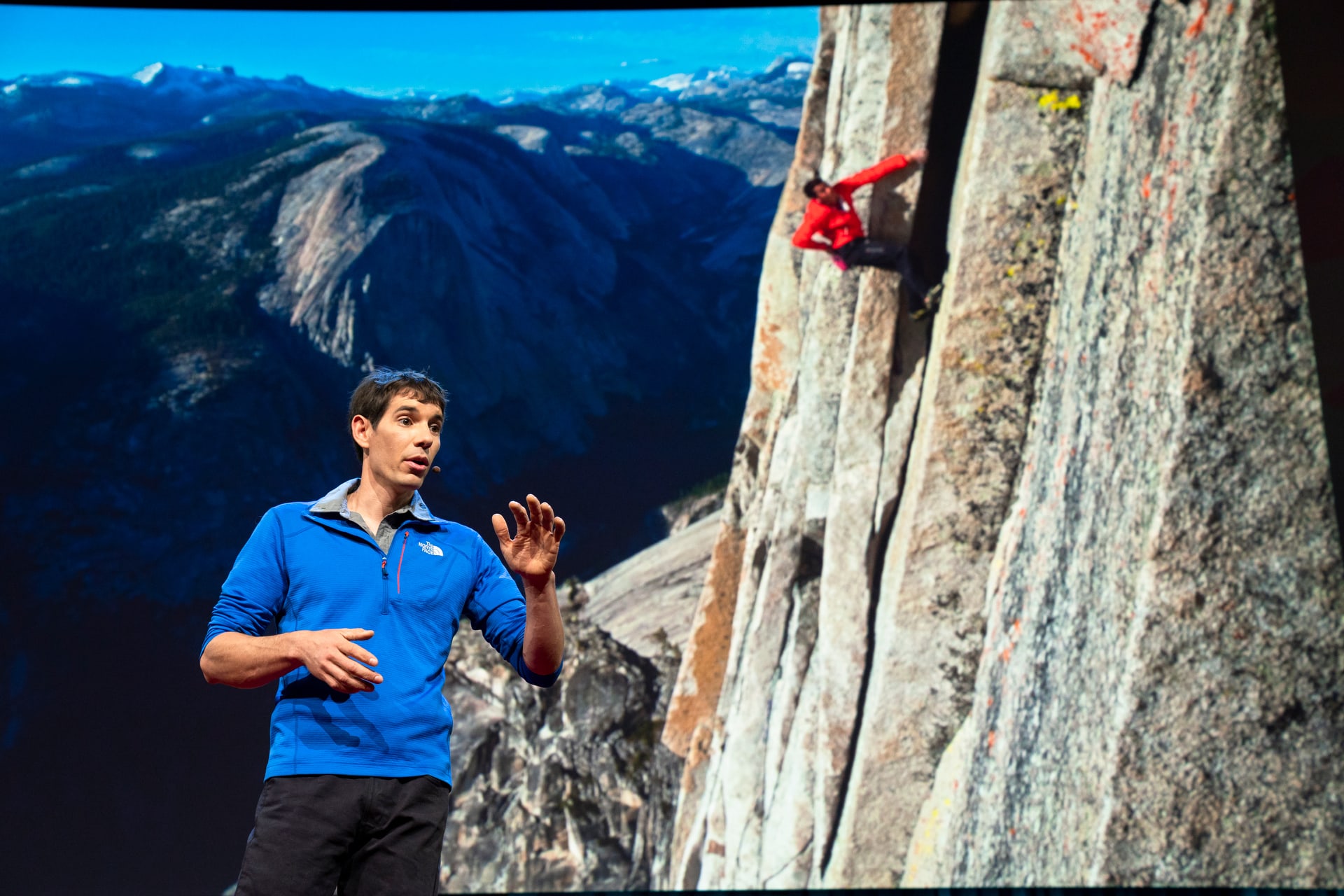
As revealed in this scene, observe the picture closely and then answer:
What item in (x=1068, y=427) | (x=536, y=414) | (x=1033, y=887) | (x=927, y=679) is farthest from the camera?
(x=536, y=414)

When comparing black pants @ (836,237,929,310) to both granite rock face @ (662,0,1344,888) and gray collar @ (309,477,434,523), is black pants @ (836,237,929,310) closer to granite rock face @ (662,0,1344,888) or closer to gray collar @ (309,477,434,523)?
granite rock face @ (662,0,1344,888)

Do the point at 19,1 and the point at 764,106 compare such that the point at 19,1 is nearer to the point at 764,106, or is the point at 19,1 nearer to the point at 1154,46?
the point at 1154,46

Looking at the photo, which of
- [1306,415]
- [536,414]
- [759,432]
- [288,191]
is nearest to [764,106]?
[536,414]

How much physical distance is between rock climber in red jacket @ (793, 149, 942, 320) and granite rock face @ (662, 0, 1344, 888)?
160mm

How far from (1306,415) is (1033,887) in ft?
8.06

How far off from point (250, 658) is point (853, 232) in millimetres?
5382

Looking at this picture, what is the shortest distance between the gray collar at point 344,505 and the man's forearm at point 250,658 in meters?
0.36

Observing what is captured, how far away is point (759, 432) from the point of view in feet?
29.6

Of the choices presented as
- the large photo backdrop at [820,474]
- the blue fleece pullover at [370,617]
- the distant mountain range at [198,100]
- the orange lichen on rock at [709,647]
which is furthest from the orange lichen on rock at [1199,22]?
the distant mountain range at [198,100]

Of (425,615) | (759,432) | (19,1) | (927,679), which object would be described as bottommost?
(927,679)

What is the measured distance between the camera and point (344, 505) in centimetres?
198

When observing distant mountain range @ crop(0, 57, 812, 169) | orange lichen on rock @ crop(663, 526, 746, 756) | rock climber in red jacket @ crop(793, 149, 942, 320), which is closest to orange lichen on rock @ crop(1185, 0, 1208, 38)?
rock climber in red jacket @ crop(793, 149, 942, 320)

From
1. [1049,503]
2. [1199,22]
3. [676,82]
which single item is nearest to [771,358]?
[1049,503]

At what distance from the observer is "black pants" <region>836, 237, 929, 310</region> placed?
240 inches
